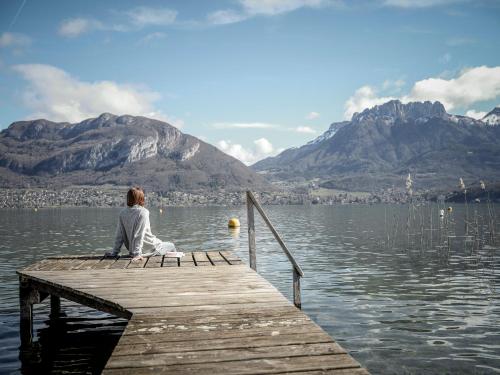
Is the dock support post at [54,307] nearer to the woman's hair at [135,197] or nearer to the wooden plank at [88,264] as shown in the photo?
the wooden plank at [88,264]

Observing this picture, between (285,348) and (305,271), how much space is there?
20.3 m

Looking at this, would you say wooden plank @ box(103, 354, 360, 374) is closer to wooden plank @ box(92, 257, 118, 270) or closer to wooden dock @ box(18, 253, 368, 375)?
wooden dock @ box(18, 253, 368, 375)

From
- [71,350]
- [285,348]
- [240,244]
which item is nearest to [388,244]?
[240,244]

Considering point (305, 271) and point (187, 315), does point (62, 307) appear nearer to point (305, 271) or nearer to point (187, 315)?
point (187, 315)

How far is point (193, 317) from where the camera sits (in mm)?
7086

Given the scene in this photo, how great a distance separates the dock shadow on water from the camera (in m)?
9.94

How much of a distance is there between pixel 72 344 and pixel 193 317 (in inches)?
251

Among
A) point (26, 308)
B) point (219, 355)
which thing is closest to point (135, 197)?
point (26, 308)

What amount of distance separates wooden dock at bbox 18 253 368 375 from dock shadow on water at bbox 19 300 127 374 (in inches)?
31.6

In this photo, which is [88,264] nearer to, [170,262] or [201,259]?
[170,262]

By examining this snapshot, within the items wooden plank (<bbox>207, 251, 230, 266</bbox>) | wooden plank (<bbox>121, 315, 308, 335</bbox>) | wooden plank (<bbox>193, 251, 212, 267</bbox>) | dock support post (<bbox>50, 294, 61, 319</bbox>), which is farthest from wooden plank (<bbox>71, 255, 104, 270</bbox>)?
wooden plank (<bbox>121, 315, 308, 335</bbox>)

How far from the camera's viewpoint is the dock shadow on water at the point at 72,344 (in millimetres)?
9938

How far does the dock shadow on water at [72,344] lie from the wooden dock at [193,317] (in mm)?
803

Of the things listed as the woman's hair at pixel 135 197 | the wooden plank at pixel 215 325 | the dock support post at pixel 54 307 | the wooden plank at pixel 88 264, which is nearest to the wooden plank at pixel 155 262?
the wooden plank at pixel 88 264
